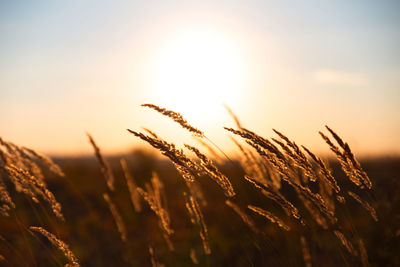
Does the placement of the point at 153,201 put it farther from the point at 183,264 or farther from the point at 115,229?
the point at 115,229

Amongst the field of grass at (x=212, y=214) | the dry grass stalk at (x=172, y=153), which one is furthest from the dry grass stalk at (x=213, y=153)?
the dry grass stalk at (x=172, y=153)

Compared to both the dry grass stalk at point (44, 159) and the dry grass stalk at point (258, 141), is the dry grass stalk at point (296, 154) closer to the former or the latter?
the dry grass stalk at point (258, 141)

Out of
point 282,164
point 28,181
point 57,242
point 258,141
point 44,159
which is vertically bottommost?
point 282,164

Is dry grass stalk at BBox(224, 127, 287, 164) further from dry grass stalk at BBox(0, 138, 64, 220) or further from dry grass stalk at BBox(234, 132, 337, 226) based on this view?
dry grass stalk at BBox(0, 138, 64, 220)

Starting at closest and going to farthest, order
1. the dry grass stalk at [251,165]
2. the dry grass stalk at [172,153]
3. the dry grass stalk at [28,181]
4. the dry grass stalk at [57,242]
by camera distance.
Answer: the dry grass stalk at [172,153]
the dry grass stalk at [57,242]
the dry grass stalk at [28,181]
the dry grass stalk at [251,165]

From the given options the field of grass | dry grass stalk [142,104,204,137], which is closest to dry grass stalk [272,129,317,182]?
the field of grass

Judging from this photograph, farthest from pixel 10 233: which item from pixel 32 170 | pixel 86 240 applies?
pixel 32 170

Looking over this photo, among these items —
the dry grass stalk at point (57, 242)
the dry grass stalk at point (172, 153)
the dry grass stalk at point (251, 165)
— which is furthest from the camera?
the dry grass stalk at point (251, 165)

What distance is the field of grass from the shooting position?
175cm

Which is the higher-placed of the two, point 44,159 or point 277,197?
point 44,159

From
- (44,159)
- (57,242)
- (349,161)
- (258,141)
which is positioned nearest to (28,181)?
(57,242)

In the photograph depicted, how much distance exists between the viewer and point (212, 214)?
6805 millimetres

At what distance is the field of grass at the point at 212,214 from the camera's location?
1.75 m

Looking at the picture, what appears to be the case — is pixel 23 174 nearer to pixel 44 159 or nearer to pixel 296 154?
pixel 44 159
